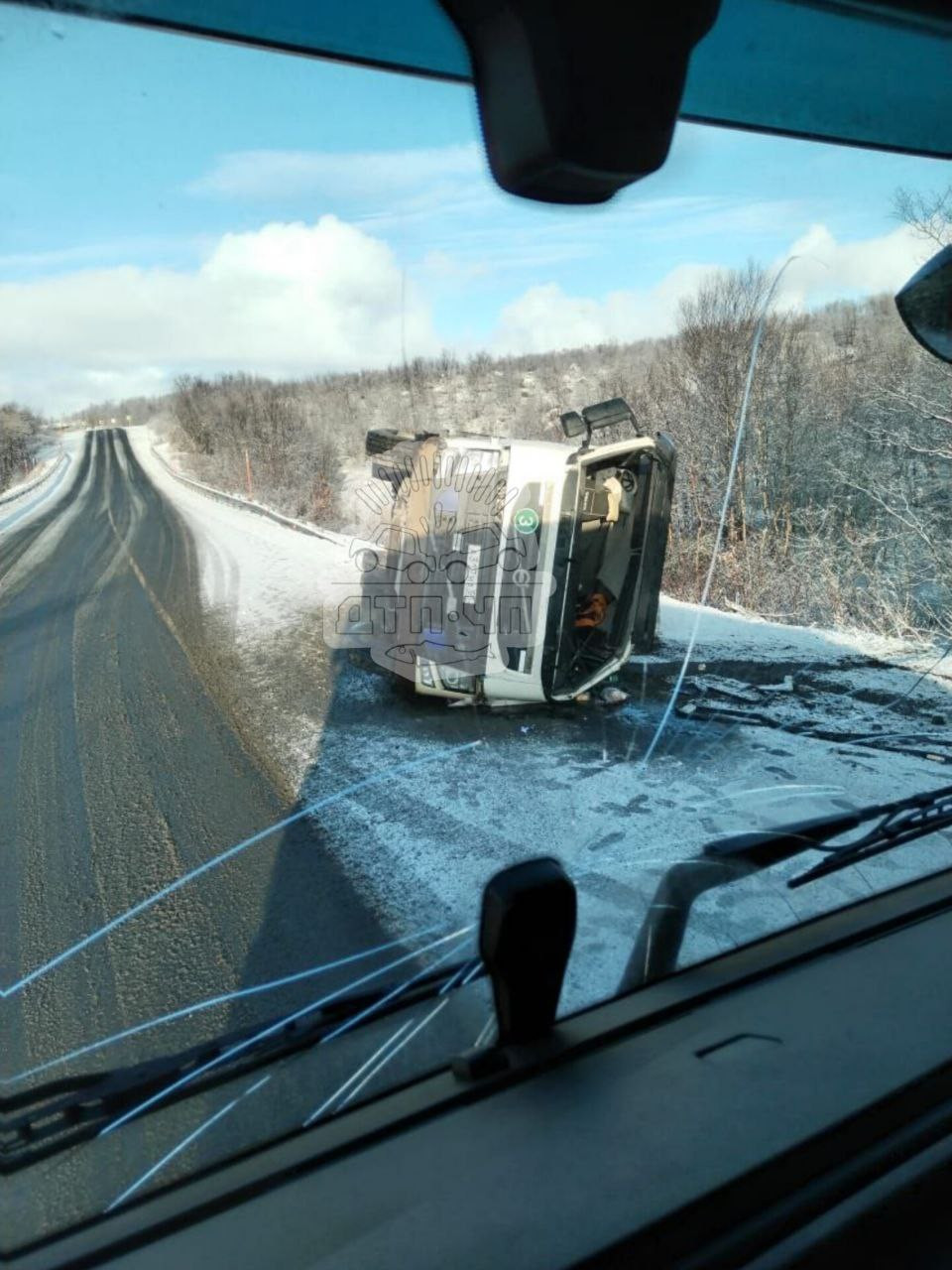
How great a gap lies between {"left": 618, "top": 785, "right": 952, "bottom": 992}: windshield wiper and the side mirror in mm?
1150

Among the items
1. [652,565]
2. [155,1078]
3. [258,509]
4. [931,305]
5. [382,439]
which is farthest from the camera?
[652,565]

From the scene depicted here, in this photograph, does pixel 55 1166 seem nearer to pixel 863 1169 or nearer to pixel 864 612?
pixel 863 1169

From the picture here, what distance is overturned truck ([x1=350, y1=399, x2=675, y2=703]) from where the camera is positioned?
177 centimetres

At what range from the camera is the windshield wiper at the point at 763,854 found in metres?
1.93

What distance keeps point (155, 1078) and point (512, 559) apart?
1.16 m

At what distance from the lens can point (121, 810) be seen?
4.92 feet

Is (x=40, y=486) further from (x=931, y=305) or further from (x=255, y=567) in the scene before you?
(x=931, y=305)

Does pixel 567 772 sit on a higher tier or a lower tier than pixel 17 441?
lower

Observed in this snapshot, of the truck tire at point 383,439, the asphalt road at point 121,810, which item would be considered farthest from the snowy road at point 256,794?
the truck tire at point 383,439

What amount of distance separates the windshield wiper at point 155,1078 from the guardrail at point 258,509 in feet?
2.80

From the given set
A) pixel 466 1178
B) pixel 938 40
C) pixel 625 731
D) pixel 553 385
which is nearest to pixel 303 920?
pixel 466 1178

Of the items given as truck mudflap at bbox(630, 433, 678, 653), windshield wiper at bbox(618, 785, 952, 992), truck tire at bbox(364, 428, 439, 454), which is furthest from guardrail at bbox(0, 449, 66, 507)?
windshield wiper at bbox(618, 785, 952, 992)

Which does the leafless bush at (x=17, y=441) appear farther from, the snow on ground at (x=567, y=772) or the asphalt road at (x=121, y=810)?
the snow on ground at (x=567, y=772)

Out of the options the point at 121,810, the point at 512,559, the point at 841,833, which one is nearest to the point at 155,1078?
the point at 121,810
